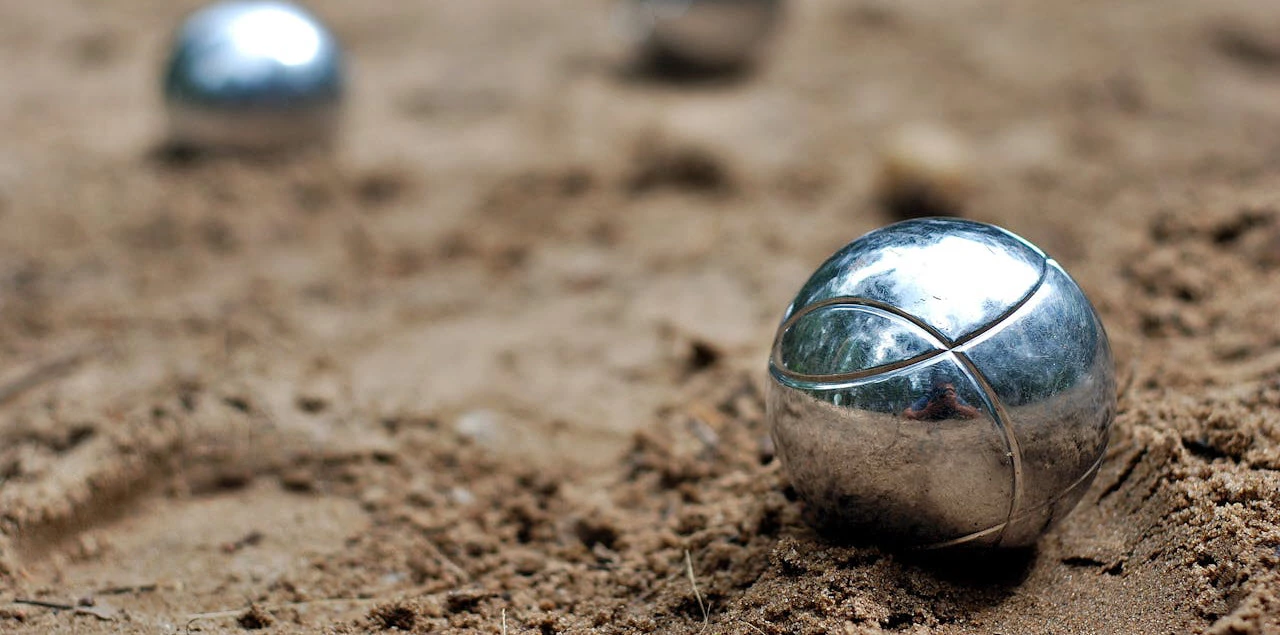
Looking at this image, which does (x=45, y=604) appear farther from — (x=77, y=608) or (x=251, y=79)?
(x=251, y=79)

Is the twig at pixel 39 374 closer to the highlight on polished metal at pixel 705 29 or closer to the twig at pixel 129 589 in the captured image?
the twig at pixel 129 589

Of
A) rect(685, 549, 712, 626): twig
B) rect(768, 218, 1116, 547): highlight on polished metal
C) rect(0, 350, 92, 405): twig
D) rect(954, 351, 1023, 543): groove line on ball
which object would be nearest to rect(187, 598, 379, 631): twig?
rect(685, 549, 712, 626): twig

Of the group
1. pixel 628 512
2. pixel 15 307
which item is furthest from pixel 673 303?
pixel 15 307

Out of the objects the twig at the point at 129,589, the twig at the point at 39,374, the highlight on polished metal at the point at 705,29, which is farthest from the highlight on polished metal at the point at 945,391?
the highlight on polished metal at the point at 705,29

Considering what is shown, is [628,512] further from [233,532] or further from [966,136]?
[966,136]

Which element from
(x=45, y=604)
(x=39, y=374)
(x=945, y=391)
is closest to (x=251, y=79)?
(x=39, y=374)

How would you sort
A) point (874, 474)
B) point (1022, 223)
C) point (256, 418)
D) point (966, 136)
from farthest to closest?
point (966, 136), point (1022, 223), point (256, 418), point (874, 474)

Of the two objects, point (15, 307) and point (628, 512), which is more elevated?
point (15, 307)
